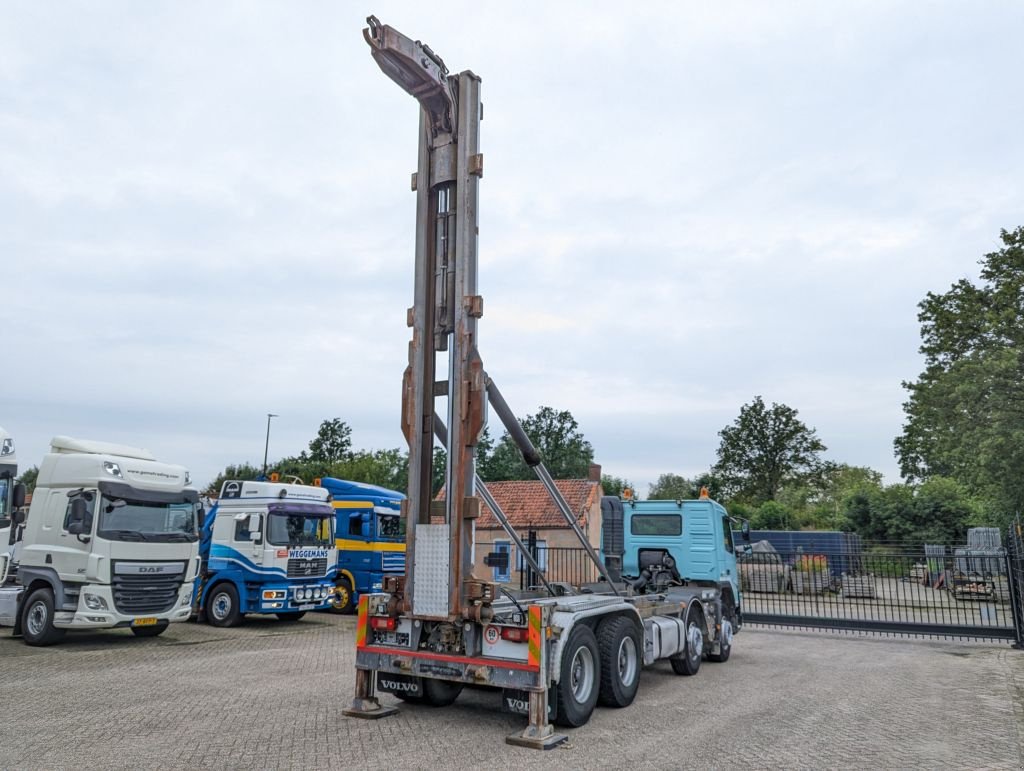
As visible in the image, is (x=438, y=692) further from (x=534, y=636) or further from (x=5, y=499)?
(x=5, y=499)

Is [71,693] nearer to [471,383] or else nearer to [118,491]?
[118,491]

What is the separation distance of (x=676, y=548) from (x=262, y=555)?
901 cm

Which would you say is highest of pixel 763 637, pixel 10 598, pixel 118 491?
pixel 118 491

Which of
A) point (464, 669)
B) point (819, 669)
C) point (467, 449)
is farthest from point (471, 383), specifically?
point (819, 669)

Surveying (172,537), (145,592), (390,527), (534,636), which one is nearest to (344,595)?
(390,527)

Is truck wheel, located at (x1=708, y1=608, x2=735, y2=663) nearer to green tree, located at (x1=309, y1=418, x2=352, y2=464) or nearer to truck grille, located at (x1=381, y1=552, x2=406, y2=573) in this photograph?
truck grille, located at (x1=381, y1=552, x2=406, y2=573)

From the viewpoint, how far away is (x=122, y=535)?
43.2 ft

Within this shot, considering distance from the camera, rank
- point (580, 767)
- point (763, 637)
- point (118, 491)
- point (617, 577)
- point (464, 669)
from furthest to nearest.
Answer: point (763, 637), point (118, 491), point (617, 577), point (464, 669), point (580, 767)

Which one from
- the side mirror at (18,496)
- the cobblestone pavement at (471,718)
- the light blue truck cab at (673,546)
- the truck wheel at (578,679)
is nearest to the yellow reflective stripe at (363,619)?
the cobblestone pavement at (471,718)

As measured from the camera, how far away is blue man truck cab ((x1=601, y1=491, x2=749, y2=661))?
41.5 ft

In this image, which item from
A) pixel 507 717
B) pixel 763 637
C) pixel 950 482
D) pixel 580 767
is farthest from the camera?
pixel 950 482

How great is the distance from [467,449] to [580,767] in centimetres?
301

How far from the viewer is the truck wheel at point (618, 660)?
823cm

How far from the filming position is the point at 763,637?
54.3 feet
